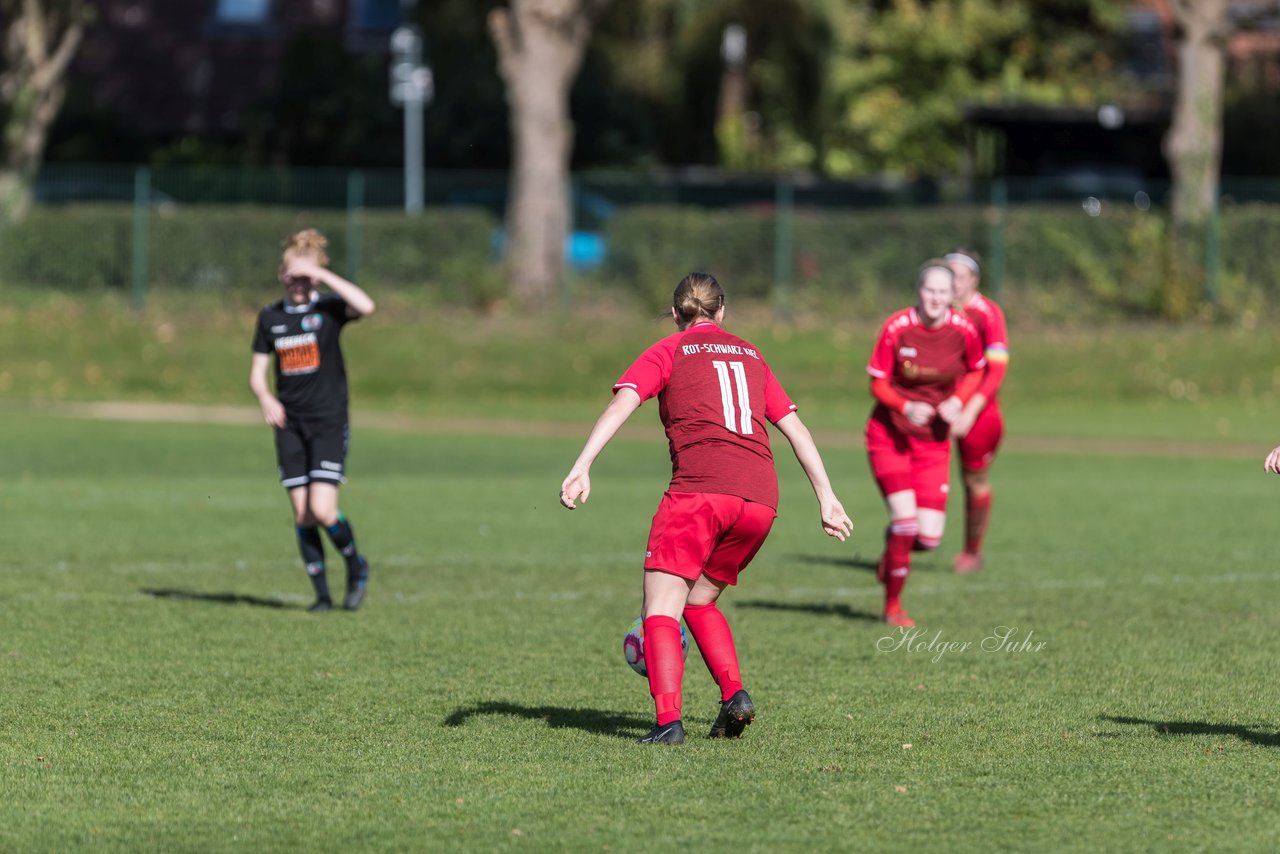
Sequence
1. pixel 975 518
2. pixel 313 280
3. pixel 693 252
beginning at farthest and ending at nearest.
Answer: pixel 693 252 < pixel 975 518 < pixel 313 280

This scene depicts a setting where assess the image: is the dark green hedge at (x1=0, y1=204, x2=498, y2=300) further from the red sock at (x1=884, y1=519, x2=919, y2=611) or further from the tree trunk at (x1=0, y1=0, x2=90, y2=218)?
the red sock at (x1=884, y1=519, x2=919, y2=611)

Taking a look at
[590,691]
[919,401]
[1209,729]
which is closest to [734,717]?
[590,691]

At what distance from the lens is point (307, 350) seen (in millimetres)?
10883

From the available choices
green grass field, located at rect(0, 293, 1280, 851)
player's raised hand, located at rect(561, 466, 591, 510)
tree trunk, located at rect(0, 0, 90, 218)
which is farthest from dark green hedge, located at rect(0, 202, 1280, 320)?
player's raised hand, located at rect(561, 466, 591, 510)

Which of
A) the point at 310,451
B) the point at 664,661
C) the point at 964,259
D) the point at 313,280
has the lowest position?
the point at 664,661

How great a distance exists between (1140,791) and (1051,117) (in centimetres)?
3480

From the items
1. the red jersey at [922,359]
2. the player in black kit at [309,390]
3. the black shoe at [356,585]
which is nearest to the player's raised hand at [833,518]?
the red jersey at [922,359]

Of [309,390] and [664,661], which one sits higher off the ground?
[309,390]

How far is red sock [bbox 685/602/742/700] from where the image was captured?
747cm

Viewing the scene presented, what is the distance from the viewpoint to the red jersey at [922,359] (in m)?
11.1

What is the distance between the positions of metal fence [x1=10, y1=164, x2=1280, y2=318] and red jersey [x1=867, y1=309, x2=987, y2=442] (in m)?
21.5

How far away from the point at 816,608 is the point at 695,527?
441 cm

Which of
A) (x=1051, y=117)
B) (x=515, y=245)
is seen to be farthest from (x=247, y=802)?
(x=1051, y=117)

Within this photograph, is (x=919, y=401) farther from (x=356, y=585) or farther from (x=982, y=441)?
(x=356, y=585)
